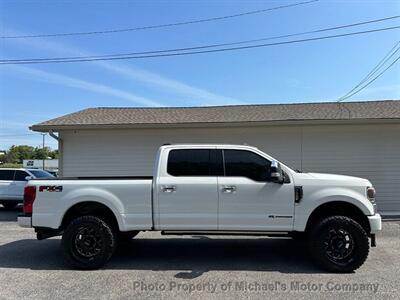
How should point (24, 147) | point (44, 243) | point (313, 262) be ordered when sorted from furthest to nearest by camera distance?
1. point (24, 147)
2. point (44, 243)
3. point (313, 262)

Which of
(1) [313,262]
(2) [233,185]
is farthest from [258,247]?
(2) [233,185]

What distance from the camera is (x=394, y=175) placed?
47.8ft


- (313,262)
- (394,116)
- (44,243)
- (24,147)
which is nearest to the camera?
(313,262)

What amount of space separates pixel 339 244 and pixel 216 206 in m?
2.08

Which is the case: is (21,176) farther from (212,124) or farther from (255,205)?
(255,205)

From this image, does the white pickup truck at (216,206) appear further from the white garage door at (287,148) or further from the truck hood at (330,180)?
the white garage door at (287,148)

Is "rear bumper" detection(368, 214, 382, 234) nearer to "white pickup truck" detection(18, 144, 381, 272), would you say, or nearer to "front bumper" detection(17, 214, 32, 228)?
"white pickup truck" detection(18, 144, 381, 272)

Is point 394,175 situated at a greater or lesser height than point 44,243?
greater

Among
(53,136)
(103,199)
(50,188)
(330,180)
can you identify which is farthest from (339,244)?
(53,136)

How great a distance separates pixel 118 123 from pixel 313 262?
8.82 metres

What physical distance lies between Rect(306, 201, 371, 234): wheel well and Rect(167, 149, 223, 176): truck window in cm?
172

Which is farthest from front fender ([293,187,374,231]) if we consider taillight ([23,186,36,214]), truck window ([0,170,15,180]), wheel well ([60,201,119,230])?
truck window ([0,170,15,180])

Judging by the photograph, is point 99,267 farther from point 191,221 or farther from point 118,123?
point 118,123

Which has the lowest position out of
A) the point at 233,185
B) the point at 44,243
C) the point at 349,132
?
the point at 44,243
